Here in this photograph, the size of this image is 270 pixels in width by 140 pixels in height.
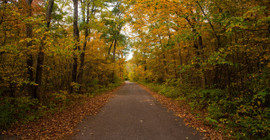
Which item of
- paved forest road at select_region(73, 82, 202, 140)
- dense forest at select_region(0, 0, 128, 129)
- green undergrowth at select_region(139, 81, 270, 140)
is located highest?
dense forest at select_region(0, 0, 128, 129)

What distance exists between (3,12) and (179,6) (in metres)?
7.57

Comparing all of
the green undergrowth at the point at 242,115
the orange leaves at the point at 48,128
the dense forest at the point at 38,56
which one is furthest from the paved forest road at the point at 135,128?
the dense forest at the point at 38,56

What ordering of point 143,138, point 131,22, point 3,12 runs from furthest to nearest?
point 131,22, point 3,12, point 143,138

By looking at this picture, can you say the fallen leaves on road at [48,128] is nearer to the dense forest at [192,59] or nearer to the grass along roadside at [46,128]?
the grass along roadside at [46,128]

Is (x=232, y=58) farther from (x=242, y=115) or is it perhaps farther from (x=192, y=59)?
(x=242, y=115)

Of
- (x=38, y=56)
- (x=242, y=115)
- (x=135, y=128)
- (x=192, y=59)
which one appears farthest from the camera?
(x=38, y=56)

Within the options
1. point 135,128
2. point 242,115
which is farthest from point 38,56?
point 242,115

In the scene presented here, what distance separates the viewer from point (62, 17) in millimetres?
11172

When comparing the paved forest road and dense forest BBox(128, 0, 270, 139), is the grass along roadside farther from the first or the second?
dense forest BBox(128, 0, 270, 139)

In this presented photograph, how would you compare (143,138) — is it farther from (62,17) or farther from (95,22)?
(62,17)

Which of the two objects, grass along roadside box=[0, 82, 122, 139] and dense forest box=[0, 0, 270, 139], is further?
dense forest box=[0, 0, 270, 139]

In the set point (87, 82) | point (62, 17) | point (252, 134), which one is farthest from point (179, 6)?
point (87, 82)

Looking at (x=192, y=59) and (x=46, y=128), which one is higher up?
(x=192, y=59)

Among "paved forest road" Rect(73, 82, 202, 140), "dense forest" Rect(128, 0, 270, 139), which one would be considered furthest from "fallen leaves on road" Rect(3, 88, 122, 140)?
"dense forest" Rect(128, 0, 270, 139)
